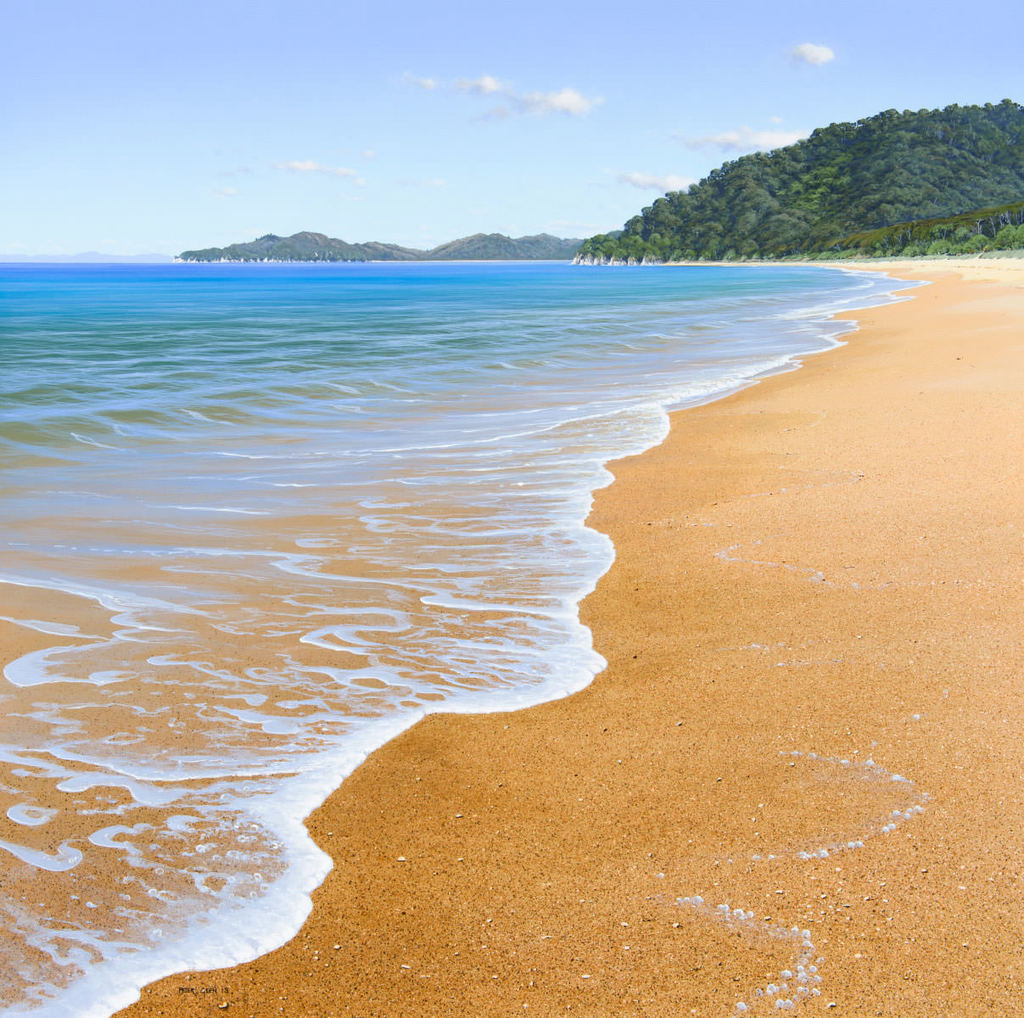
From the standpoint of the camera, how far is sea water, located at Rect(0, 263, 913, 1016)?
10.5ft

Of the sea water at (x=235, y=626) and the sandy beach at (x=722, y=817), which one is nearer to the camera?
the sandy beach at (x=722, y=817)

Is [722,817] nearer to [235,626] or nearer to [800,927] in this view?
[800,927]

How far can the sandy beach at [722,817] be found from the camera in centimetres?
271

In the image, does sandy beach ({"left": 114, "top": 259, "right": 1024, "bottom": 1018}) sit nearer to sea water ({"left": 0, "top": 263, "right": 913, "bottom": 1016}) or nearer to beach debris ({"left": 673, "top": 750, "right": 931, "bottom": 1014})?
beach debris ({"left": 673, "top": 750, "right": 931, "bottom": 1014})

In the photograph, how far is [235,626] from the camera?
5645 millimetres

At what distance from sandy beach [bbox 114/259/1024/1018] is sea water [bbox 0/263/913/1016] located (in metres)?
0.26

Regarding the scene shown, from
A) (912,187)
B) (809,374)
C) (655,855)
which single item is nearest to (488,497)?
(655,855)

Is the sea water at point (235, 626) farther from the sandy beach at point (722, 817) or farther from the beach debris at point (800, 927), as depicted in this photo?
the beach debris at point (800, 927)

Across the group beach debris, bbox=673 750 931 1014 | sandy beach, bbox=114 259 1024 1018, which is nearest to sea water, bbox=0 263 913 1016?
sandy beach, bbox=114 259 1024 1018

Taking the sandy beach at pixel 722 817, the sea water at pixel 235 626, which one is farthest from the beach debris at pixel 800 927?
the sea water at pixel 235 626

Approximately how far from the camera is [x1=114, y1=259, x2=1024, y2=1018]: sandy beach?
2.71 metres

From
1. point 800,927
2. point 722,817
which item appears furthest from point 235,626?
point 800,927

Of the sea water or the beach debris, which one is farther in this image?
the sea water

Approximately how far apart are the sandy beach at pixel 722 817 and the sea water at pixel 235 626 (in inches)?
10.3
